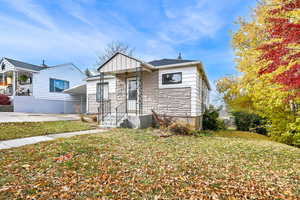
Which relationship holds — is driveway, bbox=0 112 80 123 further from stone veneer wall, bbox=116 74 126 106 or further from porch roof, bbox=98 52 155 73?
porch roof, bbox=98 52 155 73

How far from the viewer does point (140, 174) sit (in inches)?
122

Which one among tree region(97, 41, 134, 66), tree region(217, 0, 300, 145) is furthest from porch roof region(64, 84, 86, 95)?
tree region(217, 0, 300, 145)

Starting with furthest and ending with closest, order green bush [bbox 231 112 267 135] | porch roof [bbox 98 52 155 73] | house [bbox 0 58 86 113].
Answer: house [bbox 0 58 86 113]
green bush [bbox 231 112 267 135]
porch roof [bbox 98 52 155 73]

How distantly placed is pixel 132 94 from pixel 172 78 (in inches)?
123

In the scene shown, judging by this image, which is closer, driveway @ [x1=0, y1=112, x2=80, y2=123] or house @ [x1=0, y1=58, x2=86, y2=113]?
driveway @ [x1=0, y1=112, x2=80, y2=123]

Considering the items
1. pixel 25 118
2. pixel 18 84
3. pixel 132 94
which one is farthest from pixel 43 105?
pixel 132 94

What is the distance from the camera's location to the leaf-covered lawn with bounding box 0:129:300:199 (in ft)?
8.05

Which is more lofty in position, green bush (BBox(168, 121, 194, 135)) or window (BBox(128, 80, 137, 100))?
window (BBox(128, 80, 137, 100))

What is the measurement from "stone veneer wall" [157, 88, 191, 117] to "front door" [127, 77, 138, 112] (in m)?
1.82

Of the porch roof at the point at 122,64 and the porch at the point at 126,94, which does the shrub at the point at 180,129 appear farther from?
the porch roof at the point at 122,64

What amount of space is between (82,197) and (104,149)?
7.65ft

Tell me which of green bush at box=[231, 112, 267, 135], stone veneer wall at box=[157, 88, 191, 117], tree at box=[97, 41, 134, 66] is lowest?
green bush at box=[231, 112, 267, 135]

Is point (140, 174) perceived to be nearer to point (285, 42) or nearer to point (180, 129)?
point (285, 42)

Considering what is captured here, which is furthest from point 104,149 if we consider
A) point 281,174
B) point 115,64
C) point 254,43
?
point 254,43
